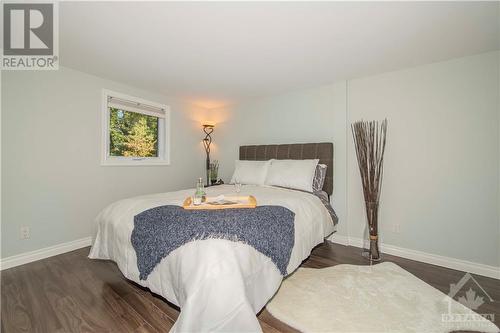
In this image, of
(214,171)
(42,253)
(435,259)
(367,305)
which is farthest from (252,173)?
→ (42,253)

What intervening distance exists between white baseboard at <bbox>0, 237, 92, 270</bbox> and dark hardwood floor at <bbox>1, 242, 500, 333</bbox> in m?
0.09

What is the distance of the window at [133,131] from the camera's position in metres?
3.17

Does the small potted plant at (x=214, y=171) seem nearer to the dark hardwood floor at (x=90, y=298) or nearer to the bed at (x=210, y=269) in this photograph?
the bed at (x=210, y=269)

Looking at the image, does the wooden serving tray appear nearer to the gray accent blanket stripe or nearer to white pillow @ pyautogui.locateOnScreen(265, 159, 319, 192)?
the gray accent blanket stripe

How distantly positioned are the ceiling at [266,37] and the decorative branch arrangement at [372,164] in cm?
73

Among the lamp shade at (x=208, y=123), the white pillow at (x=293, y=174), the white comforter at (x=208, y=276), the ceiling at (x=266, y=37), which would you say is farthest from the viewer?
the lamp shade at (x=208, y=123)

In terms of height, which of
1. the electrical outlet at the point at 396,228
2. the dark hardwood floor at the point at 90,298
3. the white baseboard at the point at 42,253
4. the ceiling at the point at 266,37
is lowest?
the dark hardwood floor at the point at 90,298

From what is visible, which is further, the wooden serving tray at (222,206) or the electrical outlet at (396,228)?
the electrical outlet at (396,228)

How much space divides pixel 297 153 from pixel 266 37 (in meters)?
1.74

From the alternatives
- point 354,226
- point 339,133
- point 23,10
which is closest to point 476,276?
point 354,226

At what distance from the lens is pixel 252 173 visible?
3248mm

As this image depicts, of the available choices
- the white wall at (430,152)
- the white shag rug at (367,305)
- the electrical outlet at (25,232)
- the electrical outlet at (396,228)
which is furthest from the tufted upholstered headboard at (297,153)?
the electrical outlet at (25,232)

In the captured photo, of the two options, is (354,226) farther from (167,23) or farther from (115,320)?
(167,23)

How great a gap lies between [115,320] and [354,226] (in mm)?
2768
